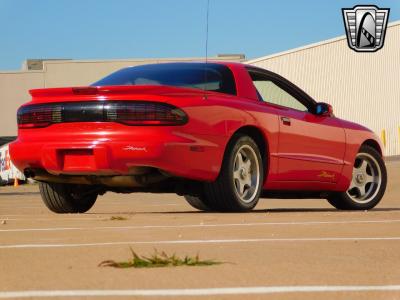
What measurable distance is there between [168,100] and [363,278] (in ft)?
15.1

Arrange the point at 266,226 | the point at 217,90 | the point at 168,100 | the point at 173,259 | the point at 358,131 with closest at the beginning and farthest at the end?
the point at 173,259
the point at 266,226
the point at 168,100
the point at 217,90
the point at 358,131

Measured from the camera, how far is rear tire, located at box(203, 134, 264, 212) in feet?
31.2

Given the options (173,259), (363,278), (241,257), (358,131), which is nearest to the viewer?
(363,278)

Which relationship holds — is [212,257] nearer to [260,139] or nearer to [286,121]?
[260,139]

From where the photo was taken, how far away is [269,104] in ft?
33.7

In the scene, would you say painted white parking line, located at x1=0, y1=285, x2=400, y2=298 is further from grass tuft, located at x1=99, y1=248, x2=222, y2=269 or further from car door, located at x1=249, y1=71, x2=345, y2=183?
Answer: car door, located at x1=249, y1=71, x2=345, y2=183

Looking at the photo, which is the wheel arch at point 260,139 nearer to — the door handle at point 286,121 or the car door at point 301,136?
the car door at point 301,136

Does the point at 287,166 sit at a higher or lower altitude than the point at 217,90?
lower

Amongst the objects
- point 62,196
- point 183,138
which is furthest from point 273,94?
point 62,196

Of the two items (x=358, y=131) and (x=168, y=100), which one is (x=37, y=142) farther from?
(x=358, y=131)

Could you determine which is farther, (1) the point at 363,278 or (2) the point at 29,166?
(2) the point at 29,166

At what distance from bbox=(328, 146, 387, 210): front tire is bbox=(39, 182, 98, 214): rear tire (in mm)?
2759

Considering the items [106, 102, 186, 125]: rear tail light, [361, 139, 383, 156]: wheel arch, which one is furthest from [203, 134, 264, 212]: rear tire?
[361, 139, 383, 156]: wheel arch

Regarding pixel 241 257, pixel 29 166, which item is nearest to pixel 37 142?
pixel 29 166
